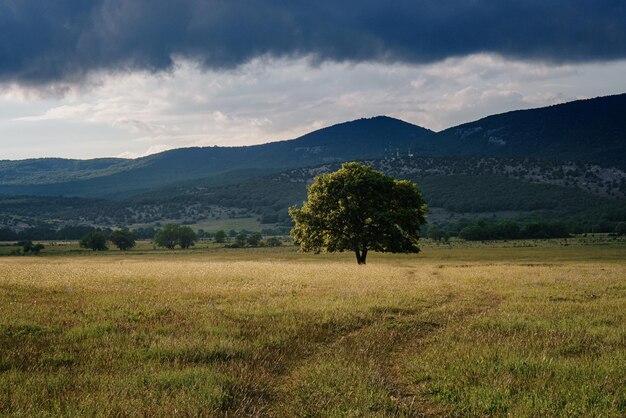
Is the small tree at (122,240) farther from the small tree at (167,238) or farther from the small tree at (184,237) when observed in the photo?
the small tree at (184,237)

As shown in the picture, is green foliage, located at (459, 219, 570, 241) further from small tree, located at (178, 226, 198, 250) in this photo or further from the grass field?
the grass field

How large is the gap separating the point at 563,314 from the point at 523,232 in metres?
138

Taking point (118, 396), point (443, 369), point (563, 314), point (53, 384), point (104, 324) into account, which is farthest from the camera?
point (563, 314)

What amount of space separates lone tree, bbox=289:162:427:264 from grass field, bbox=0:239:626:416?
2819 centimetres

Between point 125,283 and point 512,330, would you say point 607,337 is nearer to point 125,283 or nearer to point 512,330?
point 512,330

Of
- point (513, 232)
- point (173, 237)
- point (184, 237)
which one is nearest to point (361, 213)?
point (184, 237)

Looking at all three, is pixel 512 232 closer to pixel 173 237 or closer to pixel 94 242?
pixel 173 237

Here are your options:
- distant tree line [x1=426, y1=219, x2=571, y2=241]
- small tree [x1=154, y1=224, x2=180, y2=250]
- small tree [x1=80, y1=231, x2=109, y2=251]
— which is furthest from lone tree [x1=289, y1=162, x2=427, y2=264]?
small tree [x1=154, y1=224, x2=180, y2=250]

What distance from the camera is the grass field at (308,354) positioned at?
7.84 m

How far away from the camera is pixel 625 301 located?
1872 cm

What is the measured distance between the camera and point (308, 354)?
11242mm

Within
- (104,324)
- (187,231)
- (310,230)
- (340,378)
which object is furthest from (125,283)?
(187,231)

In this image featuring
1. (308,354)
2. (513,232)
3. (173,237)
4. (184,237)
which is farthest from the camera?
(513,232)

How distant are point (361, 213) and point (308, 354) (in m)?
38.1
